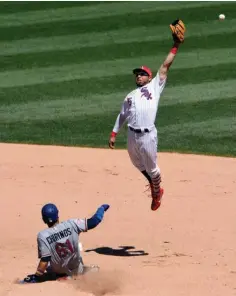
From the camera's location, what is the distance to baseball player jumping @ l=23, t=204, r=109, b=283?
371 inches

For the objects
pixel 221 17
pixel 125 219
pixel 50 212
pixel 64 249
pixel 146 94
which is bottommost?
pixel 125 219

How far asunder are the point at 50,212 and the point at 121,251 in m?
1.67

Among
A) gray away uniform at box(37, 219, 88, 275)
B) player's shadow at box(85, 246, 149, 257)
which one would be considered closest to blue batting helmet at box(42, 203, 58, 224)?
gray away uniform at box(37, 219, 88, 275)

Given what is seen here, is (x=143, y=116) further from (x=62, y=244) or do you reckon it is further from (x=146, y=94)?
(x=62, y=244)

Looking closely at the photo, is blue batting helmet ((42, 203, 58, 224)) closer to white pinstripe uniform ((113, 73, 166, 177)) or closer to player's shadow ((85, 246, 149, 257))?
player's shadow ((85, 246, 149, 257))

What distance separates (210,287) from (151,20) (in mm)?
12836

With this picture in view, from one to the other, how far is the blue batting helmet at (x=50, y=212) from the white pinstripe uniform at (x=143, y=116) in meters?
1.85

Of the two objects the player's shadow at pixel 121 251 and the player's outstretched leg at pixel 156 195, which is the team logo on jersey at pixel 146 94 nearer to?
the player's outstretched leg at pixel 156 195

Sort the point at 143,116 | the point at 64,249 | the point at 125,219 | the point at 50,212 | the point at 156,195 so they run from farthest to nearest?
the point at 125,219 → the point at 156,195 → the point at 143,116 → the point at 64,249 → the point at 50,212

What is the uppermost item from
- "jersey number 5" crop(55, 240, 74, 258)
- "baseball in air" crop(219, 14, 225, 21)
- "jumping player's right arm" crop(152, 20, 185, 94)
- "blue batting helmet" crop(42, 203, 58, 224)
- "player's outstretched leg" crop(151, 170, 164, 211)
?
"baseball in air" crop(219, 14, 225, 21)

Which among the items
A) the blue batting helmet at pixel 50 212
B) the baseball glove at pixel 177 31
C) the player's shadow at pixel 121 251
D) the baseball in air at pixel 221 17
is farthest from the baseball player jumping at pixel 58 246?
the baseball in air at pixel 221 17

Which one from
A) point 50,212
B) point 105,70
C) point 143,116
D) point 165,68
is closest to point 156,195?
point 143,116

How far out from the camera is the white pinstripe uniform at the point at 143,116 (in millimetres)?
10781

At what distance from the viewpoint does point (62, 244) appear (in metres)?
9.49
